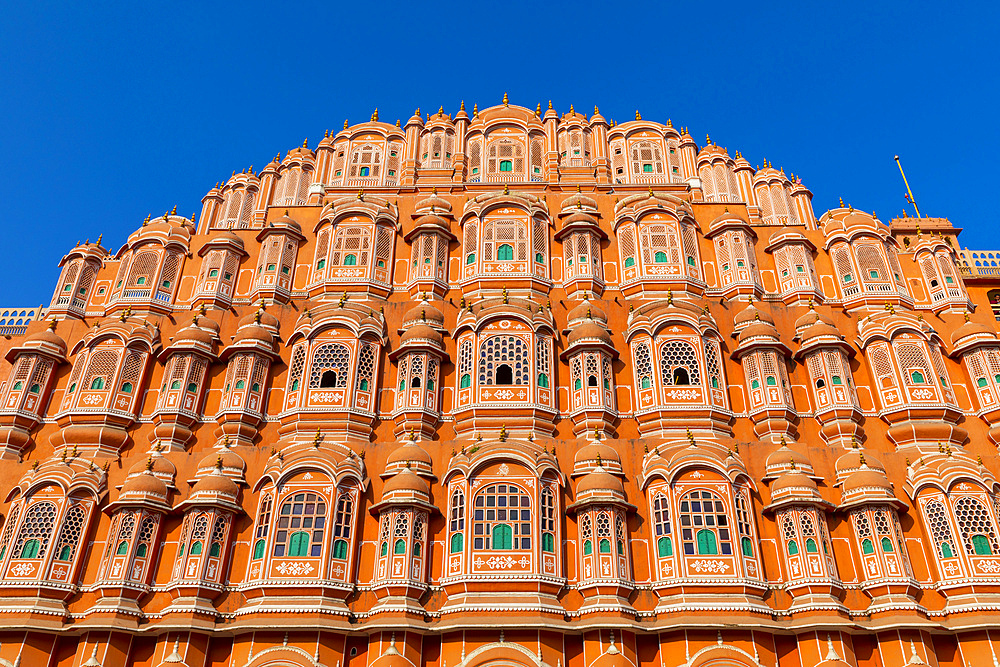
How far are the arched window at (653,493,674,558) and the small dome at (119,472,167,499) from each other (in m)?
15.2

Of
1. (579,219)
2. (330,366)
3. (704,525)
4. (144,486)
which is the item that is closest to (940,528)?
(704,525)

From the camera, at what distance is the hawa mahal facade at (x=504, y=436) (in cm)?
2256

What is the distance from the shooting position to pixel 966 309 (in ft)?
101

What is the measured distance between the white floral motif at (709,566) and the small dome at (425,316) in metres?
12.2

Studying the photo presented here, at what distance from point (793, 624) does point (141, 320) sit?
2448 cm

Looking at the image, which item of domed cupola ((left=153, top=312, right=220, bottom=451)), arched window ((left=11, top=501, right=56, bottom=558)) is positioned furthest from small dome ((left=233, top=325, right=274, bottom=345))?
arched window ((left=11, top=501, right=56, bottom=558))

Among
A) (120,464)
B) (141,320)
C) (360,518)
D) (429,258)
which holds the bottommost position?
(360,518)

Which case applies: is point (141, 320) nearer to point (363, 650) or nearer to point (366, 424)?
point (366, 424)

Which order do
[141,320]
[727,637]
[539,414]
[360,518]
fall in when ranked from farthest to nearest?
[141,320], [539,414], [360,518], [727,637]

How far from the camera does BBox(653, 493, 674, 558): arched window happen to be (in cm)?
2383

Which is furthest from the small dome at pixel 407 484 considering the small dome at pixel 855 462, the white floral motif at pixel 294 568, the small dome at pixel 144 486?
the small dome at pixel 855 462

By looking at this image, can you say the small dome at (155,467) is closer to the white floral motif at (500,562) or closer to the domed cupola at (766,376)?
the white floral motif at (500,562)

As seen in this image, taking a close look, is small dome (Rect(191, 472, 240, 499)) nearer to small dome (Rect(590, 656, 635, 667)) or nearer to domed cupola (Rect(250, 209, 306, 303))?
domed cupola (Rect(250, 209, 306, 303))

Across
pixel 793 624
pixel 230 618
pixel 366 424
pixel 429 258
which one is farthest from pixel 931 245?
pixel 230 618
